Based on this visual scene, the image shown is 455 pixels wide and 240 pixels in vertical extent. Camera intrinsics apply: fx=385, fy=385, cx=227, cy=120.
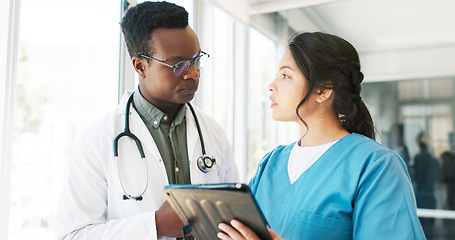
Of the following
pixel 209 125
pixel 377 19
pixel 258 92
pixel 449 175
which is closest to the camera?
pixel 209 125

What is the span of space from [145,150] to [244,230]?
20.0 inches

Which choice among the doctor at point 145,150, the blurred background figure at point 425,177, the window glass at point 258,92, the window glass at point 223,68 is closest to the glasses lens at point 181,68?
the doctor at point 145,150

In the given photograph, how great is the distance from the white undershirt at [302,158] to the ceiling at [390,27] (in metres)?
1.53

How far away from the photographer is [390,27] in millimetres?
2787

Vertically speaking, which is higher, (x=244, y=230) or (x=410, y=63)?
(x=410, y=63)

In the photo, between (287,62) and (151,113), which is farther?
(151,113)

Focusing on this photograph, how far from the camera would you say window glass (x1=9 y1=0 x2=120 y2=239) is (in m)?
1.45

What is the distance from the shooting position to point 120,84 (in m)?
1.89

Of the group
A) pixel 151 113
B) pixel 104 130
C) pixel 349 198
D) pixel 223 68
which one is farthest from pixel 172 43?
pixel 223 68

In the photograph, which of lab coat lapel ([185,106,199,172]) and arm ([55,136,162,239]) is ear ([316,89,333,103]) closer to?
lab coat lapel ([185,106,199,172])

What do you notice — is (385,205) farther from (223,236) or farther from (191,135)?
(191,135)

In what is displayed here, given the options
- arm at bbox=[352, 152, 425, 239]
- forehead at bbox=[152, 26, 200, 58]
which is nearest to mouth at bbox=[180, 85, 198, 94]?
forehead at bbox=[152, 26, 200, 58]

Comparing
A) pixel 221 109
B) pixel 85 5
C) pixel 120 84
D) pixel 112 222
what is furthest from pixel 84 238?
pixel 221 109

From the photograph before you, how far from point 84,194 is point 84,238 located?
0.12m
